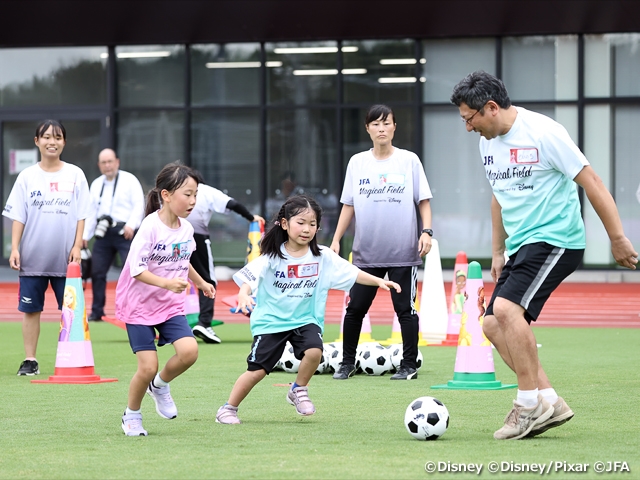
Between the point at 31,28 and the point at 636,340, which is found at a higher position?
the point at 31,28

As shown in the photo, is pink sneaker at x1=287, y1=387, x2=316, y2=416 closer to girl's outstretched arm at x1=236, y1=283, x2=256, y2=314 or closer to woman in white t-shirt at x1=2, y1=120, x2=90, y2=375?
girl's outstretched arm at x1=236, y1=283, x2=256, y2=314

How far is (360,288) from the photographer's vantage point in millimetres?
9289

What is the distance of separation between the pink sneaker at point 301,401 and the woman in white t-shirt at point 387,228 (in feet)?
7.40

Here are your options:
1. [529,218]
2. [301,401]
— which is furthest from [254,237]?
[529,218]

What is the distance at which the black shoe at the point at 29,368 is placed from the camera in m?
9.48

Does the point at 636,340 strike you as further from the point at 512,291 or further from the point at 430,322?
the point at 512,291

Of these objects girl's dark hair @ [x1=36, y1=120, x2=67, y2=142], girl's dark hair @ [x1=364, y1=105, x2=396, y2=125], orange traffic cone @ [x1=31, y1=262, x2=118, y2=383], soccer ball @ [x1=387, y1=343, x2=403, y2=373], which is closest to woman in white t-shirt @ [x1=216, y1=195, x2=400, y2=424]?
girl's dark hair @ [x1=364, y1=105, x2=396, y2=125]

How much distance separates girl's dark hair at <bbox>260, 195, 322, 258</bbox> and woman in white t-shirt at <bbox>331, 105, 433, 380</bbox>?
2220 mm

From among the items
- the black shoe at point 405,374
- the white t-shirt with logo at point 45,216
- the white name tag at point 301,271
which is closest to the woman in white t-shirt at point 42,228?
the white t-shirt with logo at point 45,216

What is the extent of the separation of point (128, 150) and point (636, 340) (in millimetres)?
13520

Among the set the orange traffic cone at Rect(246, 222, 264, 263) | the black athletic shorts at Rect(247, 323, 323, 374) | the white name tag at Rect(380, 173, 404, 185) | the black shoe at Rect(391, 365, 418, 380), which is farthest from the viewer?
the orange traffic cone at Rect(246, 222, 264, 263)

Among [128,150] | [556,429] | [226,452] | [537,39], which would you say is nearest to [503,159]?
[556,429]

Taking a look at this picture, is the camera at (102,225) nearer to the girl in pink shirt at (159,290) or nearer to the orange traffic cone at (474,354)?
the orange traffic cone at (474,354)

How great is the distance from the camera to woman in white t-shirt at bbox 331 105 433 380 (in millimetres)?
9180
